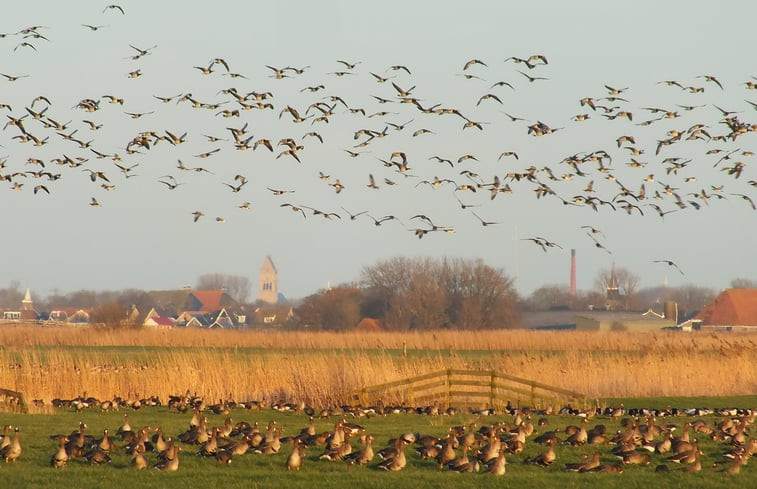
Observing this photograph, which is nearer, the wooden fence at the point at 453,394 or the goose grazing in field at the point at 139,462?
the goose grazing in field at the point at 139,462

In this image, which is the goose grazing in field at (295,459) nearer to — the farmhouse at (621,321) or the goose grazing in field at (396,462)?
the goose grazing in field at (396,462)

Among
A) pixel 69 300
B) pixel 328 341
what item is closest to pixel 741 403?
pixel 328 341

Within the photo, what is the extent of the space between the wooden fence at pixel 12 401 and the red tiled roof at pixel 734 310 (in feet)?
285

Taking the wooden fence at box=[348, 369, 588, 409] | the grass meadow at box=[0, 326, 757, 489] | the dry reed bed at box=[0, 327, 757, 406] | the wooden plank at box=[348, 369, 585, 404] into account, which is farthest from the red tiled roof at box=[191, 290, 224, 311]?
the wooden plank at box=[348, 369, 585, 404]

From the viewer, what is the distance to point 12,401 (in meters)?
28.9

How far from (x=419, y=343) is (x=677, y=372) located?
95.4ft

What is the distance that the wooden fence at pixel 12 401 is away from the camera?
92.3ft

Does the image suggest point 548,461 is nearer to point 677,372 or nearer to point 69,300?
point 677,372

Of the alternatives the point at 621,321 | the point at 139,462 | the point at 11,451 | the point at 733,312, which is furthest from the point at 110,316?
the point at 139,462

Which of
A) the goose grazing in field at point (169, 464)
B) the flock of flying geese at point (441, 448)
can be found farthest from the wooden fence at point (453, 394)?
the goose grazing in field at point (169, 464)

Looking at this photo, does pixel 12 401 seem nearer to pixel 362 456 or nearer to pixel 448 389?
pixel 448 389

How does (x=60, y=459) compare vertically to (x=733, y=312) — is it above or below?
below

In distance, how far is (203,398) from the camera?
107 feet

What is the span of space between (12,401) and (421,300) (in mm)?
67154
